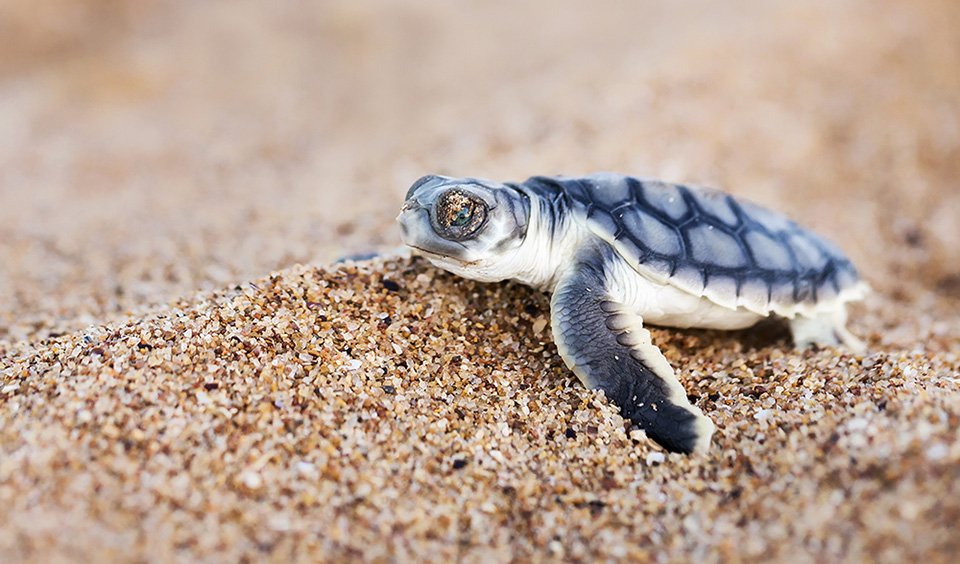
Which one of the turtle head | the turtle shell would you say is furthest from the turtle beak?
the turtle shell

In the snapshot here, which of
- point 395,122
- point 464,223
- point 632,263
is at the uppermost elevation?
point 464,223

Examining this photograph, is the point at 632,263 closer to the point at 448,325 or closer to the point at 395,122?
the point at 448,325

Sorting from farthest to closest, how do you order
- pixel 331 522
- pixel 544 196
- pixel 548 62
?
pixel 548 62
pixel 544 196
pixel 331 522

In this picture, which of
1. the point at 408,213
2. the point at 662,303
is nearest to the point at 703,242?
the point at 662,303

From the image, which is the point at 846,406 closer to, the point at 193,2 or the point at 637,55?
the point at 637,55

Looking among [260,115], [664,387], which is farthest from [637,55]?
[664,387]

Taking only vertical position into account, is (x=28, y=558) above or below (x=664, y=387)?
below
